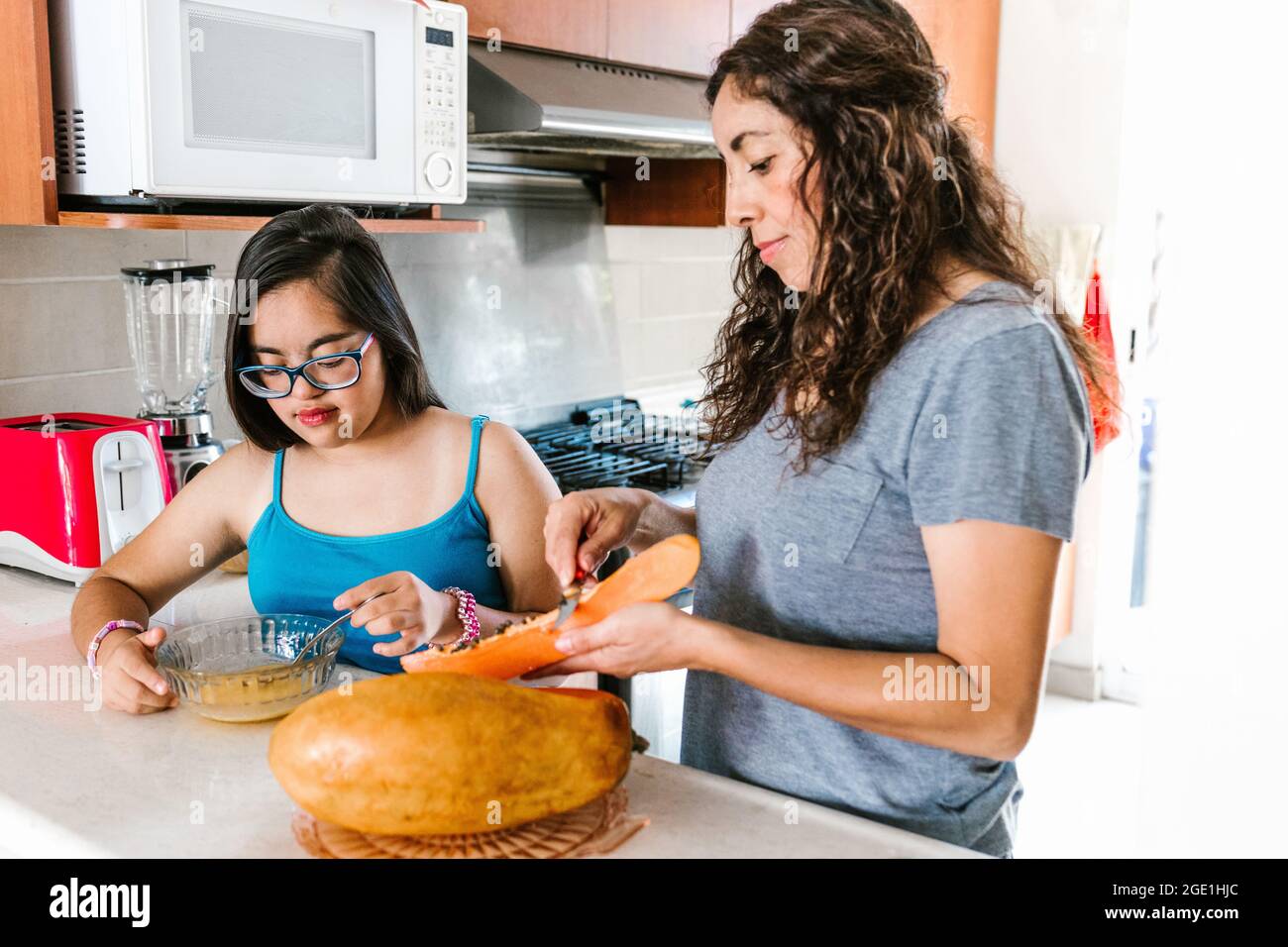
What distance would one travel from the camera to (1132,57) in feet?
10.8

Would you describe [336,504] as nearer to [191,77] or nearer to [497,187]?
[191,77]

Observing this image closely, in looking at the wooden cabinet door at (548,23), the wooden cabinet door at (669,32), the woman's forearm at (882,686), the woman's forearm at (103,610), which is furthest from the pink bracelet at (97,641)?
the wooden cabinet door at (669,32)

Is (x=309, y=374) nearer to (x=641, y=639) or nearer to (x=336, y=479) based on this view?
(x=336, y=479)

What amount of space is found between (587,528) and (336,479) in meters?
0.43

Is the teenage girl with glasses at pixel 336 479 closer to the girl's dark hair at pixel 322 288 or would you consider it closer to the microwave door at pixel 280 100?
the girl's dark hair at pixel 322 288

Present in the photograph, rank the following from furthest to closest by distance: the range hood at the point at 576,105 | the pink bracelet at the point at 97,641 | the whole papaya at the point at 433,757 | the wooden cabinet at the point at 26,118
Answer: the range hood at the point at 576,105, the wooden cabinet at the point at 26,118, the pink bracelet at the point at 97,641, the whole papaya at the point at 433,757

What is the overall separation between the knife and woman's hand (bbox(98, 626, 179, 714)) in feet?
1.39

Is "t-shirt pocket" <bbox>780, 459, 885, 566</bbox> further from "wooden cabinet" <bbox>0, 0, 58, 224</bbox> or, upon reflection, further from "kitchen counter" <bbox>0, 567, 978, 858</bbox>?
"wooden cabinet" <bbox>0, 0, 58, 224</bbox>

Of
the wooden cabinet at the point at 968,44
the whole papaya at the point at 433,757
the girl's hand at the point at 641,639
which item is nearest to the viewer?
the whole papaya at the point at 433,757

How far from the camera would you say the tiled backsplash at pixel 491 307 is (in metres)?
1.95

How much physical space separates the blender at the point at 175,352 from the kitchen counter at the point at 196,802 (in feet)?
2.41

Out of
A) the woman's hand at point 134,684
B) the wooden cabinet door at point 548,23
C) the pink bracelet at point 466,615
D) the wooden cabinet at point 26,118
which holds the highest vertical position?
the wooden cabinet door at point 548,23
